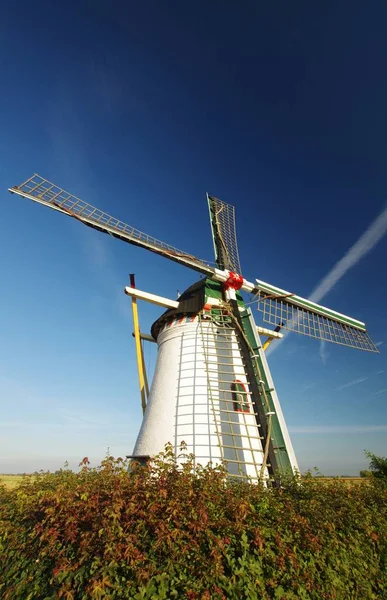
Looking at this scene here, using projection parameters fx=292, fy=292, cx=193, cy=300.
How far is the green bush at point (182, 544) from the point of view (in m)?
3.35

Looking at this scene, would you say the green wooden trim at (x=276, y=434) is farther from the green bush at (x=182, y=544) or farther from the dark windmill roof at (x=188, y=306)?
the green bush at (x=182, y=544)

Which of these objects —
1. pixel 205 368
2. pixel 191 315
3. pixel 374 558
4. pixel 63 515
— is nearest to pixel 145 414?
pixel 205 368

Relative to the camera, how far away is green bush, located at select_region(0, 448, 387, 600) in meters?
3.35

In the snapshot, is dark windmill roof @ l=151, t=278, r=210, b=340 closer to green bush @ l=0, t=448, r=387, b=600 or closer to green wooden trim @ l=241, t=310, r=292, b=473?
green wooden trim @ l=241, t=310, r=292, b=473

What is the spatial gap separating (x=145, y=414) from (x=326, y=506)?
25.7ft

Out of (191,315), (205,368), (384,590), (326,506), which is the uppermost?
(191,315)

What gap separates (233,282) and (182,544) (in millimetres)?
11106

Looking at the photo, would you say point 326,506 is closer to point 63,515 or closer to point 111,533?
point 111,533

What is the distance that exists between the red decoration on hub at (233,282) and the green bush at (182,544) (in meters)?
9.46

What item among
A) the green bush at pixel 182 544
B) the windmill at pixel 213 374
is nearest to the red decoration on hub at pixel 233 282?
the windmill at pixel 213 374

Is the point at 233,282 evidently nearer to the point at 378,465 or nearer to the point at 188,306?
the point at 188,306

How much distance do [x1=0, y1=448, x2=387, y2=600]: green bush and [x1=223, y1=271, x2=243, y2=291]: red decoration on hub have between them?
9463mm

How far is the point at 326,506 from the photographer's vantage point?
197 inches

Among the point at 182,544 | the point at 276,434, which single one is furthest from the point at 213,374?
the point at 182,544
